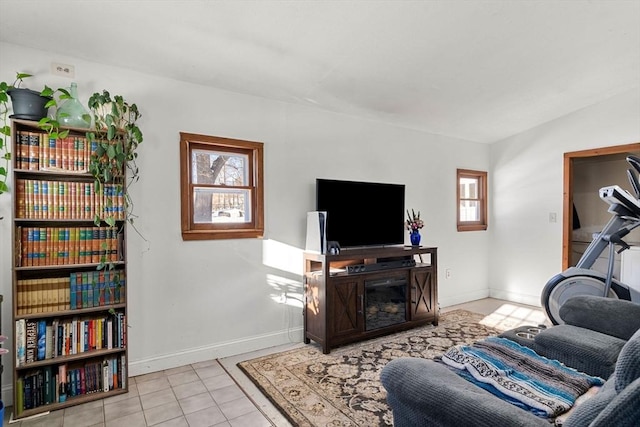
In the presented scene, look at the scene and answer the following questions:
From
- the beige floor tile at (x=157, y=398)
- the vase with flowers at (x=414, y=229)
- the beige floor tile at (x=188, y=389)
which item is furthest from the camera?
the vase with flowers at (x=414, y=229)

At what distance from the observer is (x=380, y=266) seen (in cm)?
356

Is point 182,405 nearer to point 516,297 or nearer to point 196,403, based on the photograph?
point 196,403

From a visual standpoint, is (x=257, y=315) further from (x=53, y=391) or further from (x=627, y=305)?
(x=627, y=305)

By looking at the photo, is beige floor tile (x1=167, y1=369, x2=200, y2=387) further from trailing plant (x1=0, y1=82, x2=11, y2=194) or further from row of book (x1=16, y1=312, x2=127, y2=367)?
trailing plant (x1=0, y1=82, x2=11, y2=194)

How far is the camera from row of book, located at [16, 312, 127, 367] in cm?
225

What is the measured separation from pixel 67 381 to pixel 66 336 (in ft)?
1.05

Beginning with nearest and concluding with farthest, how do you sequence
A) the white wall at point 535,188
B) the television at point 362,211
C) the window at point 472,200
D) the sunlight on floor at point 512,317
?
the television at point 362,211
the sunlight on floor at point 512,317
the white wall at point 535,188
the window at point 472,200

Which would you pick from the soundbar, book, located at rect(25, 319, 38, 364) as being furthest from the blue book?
the soundbar

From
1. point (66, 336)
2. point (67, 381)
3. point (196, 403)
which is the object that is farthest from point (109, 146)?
point (196, 403)

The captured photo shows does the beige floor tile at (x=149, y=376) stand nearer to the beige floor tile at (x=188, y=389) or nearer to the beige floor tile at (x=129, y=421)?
the beige floor tile at (x=188, y=389)

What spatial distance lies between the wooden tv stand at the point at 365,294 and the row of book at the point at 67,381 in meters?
1.63

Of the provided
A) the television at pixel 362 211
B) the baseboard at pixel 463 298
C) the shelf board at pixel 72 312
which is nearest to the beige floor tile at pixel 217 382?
the shelf board at pixel 72 312

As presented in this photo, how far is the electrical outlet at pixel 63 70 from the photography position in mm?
2518

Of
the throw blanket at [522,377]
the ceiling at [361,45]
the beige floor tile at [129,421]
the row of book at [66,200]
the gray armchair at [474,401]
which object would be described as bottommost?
the beige floor tile at [129,421]
